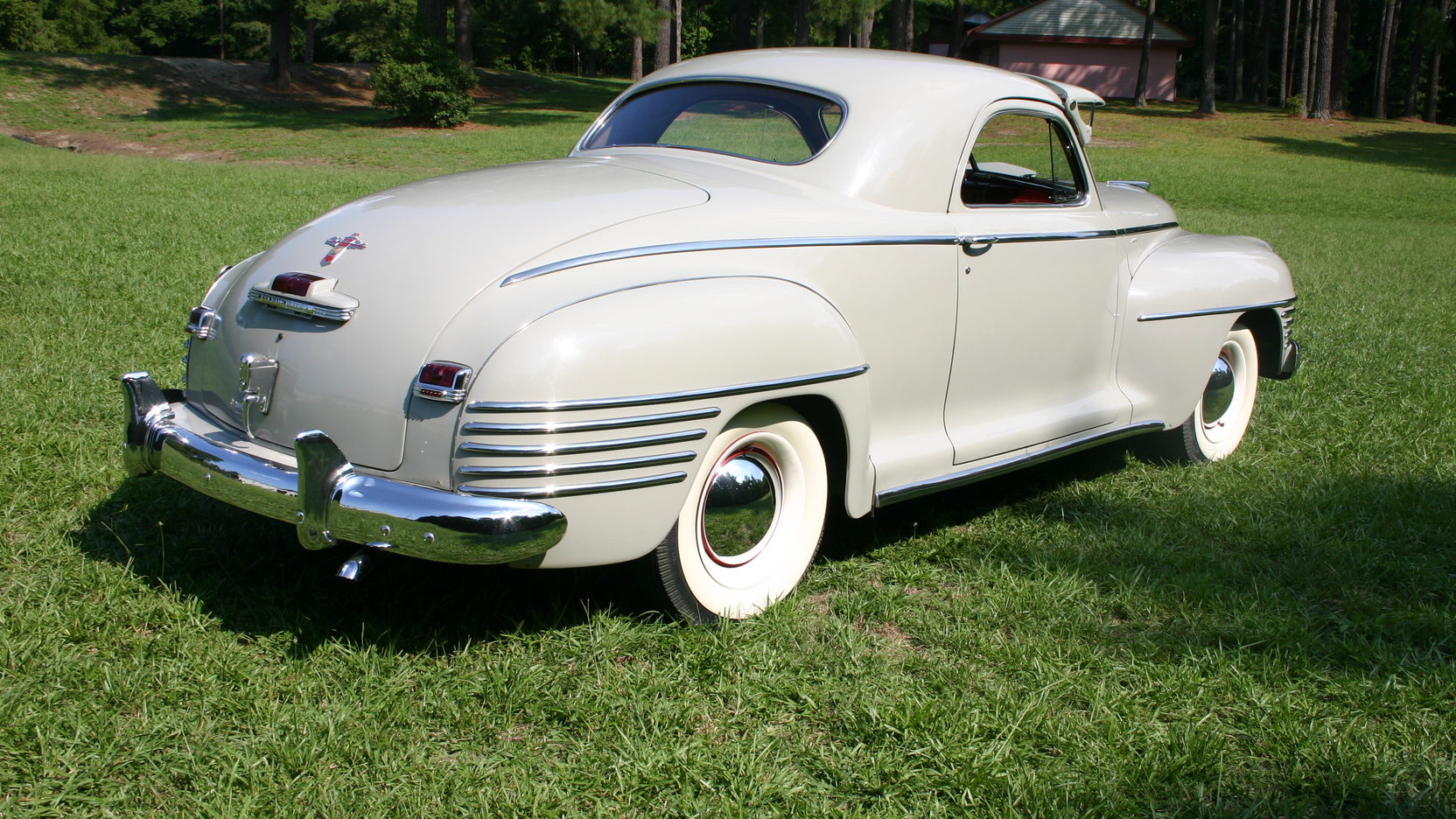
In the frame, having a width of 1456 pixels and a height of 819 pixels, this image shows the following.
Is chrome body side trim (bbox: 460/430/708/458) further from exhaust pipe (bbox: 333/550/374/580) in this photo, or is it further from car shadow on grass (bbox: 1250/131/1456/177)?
car shadow on grass (bbox: 1250/131/1456/177)

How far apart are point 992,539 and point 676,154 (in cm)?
171

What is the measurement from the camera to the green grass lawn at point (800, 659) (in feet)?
7.96

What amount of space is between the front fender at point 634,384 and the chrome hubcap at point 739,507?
225mm

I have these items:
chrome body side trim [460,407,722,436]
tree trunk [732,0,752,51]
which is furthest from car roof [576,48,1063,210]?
tree trunk [732,0,752,51]

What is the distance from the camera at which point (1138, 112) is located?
34.1 m

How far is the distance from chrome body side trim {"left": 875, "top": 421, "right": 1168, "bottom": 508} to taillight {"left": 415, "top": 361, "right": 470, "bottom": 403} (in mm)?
1357

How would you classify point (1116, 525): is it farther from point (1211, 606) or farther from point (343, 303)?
point (343, 303)

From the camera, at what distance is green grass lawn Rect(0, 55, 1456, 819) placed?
2.43m

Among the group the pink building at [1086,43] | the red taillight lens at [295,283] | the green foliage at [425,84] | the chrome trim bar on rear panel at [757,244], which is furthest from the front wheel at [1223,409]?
the pink building at [1086,43]

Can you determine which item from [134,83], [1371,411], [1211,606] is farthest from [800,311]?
[134,83]

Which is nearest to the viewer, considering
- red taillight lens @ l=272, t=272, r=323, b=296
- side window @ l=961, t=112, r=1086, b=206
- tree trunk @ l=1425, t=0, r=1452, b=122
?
red taillight lens @ l=272, t=272, r=323, b=296

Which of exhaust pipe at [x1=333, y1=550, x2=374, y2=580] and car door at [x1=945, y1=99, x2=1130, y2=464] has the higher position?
car door at [x1=945, y1=99, x2=1130, y2=464]

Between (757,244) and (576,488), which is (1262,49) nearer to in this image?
(757,244)

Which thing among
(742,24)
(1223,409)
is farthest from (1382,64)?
(1223,409)
